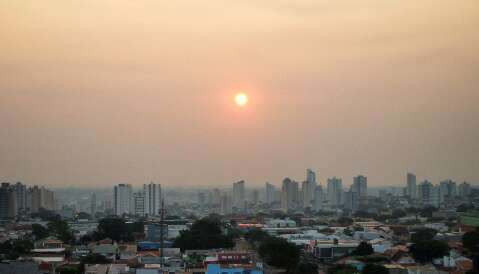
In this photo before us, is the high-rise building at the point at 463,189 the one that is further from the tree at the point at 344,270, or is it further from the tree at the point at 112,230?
the tree at the point at 344,270

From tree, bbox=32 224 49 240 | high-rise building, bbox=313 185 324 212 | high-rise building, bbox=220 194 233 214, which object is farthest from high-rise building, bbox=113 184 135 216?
tree, bbox=32 224 49 240

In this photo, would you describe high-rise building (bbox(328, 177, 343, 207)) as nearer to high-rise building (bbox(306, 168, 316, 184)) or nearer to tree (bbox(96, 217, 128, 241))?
high-rise building (bbox(306, 168, 316, 184))

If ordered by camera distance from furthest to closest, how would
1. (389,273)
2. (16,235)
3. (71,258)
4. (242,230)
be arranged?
(242,230) → (16,235) → (71,258) → (389,273)

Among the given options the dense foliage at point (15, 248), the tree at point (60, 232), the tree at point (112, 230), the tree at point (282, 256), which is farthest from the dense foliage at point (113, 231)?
the tree at point (282, 256)

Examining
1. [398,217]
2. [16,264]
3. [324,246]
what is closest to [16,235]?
[324,246]

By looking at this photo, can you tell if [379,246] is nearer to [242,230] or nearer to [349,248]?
[349,248]

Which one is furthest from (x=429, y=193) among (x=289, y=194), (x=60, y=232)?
(x=60, y=232)
